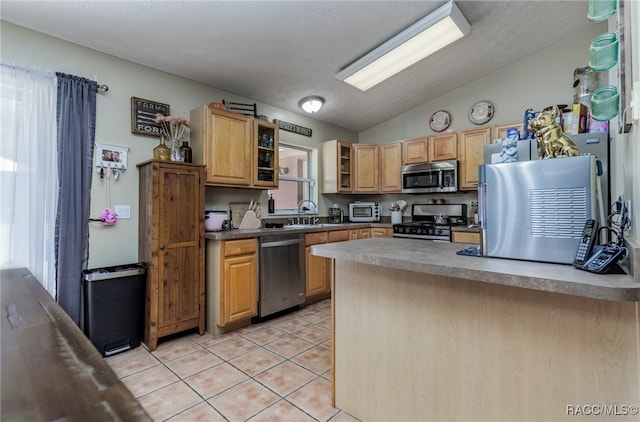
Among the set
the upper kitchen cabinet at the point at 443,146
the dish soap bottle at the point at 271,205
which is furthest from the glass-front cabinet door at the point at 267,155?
the upper kitchen cabinet at the point at 443,146

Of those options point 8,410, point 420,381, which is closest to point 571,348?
point 420,381

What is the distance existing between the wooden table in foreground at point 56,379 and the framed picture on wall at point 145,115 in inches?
85.1

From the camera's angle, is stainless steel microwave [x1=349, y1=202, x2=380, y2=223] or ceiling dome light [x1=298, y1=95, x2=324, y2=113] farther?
stainless steel microwave [x1=349, y1=202, x2=380, y2=223]

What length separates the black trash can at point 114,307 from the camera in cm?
223

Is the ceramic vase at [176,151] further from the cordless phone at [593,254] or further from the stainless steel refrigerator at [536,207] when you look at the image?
the cordless phone at [593,254]

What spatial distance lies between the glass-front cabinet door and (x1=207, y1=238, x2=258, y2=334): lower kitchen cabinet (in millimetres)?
873

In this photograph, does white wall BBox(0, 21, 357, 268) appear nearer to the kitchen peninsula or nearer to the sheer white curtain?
the sheer white curtain

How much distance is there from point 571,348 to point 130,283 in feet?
9.27

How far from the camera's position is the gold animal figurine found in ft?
3.86

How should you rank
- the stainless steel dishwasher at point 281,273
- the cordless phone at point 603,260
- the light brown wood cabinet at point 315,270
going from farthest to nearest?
the light brown wood cabinet at point 315,270
the stainless steel dishwasher at point 281,273
the cordless phone at point 603,260

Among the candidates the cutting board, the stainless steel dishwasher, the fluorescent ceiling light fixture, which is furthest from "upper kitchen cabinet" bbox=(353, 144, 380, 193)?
the cutting board

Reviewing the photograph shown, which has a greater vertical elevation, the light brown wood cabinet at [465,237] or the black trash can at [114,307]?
the light brown wood cabinet at [465,237]

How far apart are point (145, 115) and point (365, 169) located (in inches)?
123

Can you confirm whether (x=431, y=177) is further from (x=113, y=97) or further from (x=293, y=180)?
(x=113, y=97)
